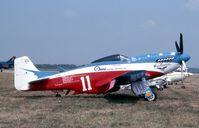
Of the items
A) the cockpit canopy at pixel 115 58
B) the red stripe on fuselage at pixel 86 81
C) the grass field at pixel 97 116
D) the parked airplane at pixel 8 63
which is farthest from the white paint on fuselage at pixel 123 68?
the parked airplane at pixel 8 63

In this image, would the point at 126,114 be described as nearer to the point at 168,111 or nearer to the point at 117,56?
the point at 168,111

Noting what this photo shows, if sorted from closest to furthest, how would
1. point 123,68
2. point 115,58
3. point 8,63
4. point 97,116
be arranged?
point 97,116 < point 123,68 < point 115,58 < point 8,63

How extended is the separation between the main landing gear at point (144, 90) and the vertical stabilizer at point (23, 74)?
4275mm

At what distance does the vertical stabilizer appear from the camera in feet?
50.8

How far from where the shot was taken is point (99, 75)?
15047mm

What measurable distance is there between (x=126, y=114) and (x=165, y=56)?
534 cm

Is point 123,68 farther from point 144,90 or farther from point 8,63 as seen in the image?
point 8,63

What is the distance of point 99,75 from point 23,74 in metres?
3.29

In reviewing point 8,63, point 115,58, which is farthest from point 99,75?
point 8,63

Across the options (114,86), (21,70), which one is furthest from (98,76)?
(21,70)

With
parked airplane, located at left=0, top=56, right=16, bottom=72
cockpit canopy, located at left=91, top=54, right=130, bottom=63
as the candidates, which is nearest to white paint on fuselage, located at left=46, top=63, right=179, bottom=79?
cockpit canopy, located at left=91, top=54, right=130, bottom=63

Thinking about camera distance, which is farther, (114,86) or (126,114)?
(114,86)

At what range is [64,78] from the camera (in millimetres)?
15211

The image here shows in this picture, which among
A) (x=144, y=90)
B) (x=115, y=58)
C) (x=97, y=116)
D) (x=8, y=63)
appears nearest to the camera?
(x=97, y=116)
